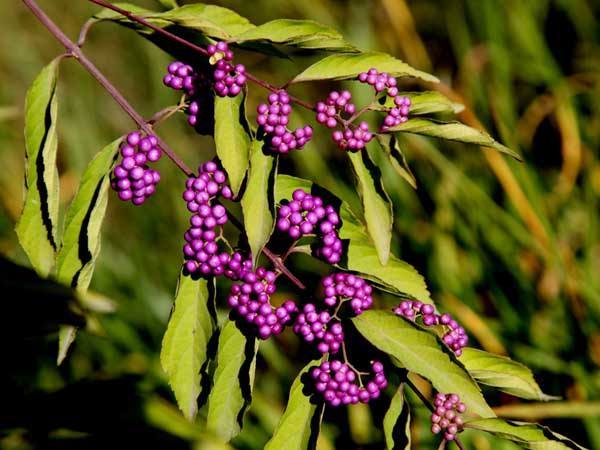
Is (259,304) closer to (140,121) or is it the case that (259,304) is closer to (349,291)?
(349,291)

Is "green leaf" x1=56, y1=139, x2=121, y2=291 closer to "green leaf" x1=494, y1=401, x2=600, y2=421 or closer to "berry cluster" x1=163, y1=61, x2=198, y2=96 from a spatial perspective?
A: "berry cluster" x1=163, y1=61, x2=198, y2=96

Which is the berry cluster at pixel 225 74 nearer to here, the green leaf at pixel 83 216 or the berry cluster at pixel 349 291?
the green leaf at pixel 83 216

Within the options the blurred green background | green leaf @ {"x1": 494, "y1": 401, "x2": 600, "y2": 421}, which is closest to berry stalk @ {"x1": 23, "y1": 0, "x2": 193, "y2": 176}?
the blurred green background

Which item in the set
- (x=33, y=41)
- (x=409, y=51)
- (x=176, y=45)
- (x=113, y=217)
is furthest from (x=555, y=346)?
(x=33, y=41)

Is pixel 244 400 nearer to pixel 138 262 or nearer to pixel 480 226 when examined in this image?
pixel 480 226

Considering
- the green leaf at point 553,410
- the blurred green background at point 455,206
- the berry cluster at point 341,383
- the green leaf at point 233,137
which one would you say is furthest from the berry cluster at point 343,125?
the green leaf at point 553,410

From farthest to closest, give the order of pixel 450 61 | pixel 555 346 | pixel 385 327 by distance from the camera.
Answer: pixel 450 61 < pixel 555 346 < pixel 385 327
